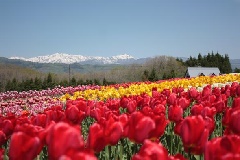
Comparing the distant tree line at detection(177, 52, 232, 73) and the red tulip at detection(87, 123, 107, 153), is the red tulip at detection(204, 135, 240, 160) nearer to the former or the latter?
the red tulip at detection(87, 123, 107, 153)

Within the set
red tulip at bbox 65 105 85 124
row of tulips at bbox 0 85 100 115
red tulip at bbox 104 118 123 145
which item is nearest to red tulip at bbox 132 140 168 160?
red tulip at bbox 104 118 123 145

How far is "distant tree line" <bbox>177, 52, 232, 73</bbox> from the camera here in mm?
97000

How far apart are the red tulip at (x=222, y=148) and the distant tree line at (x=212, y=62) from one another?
324 ft

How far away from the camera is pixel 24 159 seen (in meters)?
1.64

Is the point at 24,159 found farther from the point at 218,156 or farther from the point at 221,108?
the point at 221,108

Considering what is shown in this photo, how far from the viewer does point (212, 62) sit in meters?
99.4

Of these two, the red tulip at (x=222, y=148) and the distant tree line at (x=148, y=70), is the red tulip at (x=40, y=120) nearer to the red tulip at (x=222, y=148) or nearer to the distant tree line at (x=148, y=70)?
the red tulip at (x=222, y=148)

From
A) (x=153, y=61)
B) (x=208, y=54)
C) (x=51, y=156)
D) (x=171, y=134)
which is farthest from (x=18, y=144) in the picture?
(x=208, y=54)

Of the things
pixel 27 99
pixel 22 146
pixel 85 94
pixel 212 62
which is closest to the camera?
pixel 22 146

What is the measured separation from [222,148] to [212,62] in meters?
102

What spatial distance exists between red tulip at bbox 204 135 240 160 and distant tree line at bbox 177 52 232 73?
9886 centimetres

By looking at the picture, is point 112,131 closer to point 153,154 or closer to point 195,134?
point 195,134

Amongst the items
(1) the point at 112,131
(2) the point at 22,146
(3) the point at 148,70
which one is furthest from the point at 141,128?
(3) the point at 148,70

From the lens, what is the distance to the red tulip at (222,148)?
4.54 ft
